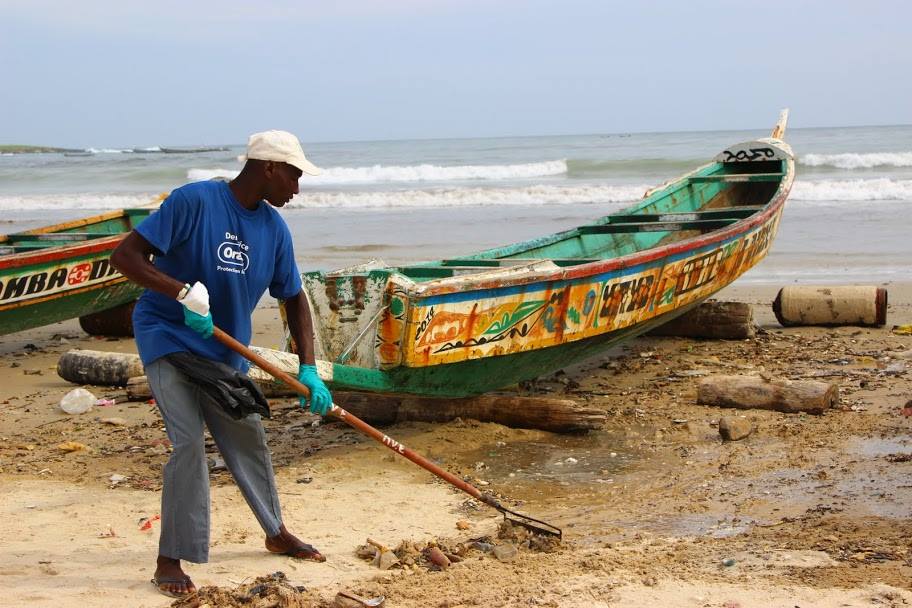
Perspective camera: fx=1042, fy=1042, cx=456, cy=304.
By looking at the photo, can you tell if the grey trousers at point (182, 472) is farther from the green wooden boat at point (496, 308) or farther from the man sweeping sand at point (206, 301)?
the green wooden boat at point (496, 308)

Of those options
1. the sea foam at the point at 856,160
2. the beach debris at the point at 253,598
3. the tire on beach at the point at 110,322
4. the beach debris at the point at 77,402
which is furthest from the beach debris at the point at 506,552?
the sea foam at the point at 856,160

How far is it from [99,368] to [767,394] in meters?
4.96

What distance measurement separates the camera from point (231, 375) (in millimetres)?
4004

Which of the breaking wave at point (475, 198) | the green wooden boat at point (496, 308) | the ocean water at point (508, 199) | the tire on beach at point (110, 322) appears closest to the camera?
the green wooden boat at point (496, 308)

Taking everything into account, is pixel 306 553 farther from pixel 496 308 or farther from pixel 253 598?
pixel 496 308

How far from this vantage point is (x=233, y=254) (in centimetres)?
394

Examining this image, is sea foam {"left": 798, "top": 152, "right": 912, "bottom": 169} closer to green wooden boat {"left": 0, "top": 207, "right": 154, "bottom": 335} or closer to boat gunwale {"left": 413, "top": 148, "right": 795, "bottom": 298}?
boat gunwale {"left": 413, "top": 148, "right": 795, "bottom": 298}

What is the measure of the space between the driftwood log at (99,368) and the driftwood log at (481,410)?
6.21 feet

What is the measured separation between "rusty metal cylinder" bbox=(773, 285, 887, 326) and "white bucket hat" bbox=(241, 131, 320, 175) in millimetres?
6803

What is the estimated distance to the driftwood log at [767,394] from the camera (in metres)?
6.71

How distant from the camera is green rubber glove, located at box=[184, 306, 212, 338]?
3789mm

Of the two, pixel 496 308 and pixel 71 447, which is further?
pixel 71 447

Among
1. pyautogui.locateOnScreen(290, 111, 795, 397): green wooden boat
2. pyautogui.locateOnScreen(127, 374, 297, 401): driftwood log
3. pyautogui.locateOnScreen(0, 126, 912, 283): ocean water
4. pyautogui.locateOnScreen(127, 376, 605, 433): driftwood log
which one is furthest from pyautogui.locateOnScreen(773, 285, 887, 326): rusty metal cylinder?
pyautogui.locateOnScreen(127, 374, 297, 401): driftwood log

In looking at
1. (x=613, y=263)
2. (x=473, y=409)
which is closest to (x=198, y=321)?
(x=473, y=409)
